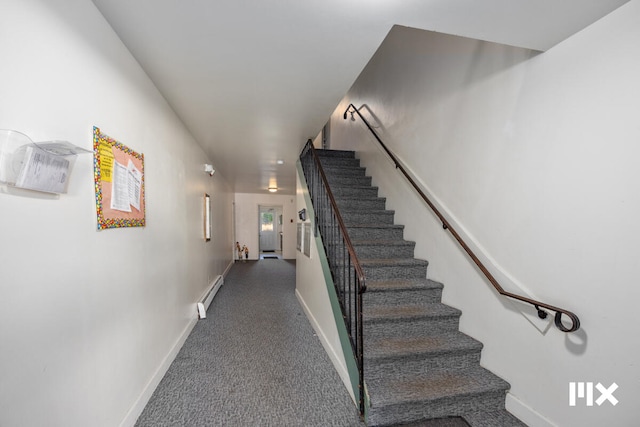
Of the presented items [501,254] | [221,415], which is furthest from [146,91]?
[501,254]

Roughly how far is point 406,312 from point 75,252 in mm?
2171

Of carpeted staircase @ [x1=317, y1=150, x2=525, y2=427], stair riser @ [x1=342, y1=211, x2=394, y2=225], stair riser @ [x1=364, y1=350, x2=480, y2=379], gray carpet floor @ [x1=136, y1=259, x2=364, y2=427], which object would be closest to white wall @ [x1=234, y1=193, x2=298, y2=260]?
gray carpet floor @ [x1=136, y1=259, x2=364, y2=427]

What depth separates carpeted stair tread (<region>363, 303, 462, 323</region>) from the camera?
1996 mm

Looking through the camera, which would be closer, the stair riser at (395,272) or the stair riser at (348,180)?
the stair riser at (395,272)

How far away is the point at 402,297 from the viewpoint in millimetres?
2244

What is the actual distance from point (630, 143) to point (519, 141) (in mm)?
535

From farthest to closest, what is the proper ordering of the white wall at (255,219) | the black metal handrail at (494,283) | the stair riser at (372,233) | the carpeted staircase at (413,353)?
the white wall at (255,219) → the stair riser at (372,233) → the carpeted staircase at (413,353) → the black metal handrail at (494,283)

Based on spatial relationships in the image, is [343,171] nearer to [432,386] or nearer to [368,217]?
[368,217]

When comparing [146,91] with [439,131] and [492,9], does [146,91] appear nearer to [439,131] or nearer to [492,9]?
[492,9]

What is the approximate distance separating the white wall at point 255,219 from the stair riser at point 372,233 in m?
6.23

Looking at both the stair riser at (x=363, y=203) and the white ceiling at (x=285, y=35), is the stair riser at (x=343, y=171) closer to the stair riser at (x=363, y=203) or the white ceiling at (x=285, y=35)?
the stair riser at (x=363, y=203)

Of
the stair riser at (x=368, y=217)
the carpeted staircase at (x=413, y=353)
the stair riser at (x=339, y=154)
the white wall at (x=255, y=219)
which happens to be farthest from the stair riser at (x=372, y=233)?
the white wall at (x=255, y=219)

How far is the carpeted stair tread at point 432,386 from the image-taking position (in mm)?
1574

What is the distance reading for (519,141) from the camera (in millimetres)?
1662
